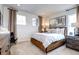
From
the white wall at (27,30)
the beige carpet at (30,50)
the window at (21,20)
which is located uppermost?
the window at (21,20)

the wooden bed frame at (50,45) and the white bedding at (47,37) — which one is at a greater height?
the white bedding at (47,37)

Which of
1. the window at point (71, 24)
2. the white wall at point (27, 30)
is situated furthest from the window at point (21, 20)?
the window at point (71, 24)

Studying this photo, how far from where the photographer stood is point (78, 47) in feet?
4.68

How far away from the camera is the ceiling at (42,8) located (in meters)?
1.37

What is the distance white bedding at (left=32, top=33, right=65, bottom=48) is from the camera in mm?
1491

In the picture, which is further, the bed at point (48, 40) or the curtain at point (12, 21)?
the bed at point (48, 40)

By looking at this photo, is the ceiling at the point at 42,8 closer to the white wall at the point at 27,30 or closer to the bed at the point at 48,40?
the white wall at the point at 27,30

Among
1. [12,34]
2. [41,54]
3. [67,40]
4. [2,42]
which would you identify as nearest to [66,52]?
[67,40]

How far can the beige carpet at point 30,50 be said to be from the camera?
1.36 meters

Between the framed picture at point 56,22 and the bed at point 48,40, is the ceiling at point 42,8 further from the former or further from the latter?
the bed at point 48,40

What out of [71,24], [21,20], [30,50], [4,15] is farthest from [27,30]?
[71,24]

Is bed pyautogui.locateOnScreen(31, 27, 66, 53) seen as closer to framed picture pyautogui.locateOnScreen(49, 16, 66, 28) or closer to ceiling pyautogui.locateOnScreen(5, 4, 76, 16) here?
framed picture pyautogui.locateOnScreen(49, 16, 66, 28)

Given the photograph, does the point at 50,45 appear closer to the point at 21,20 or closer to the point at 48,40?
the point at 48,40
